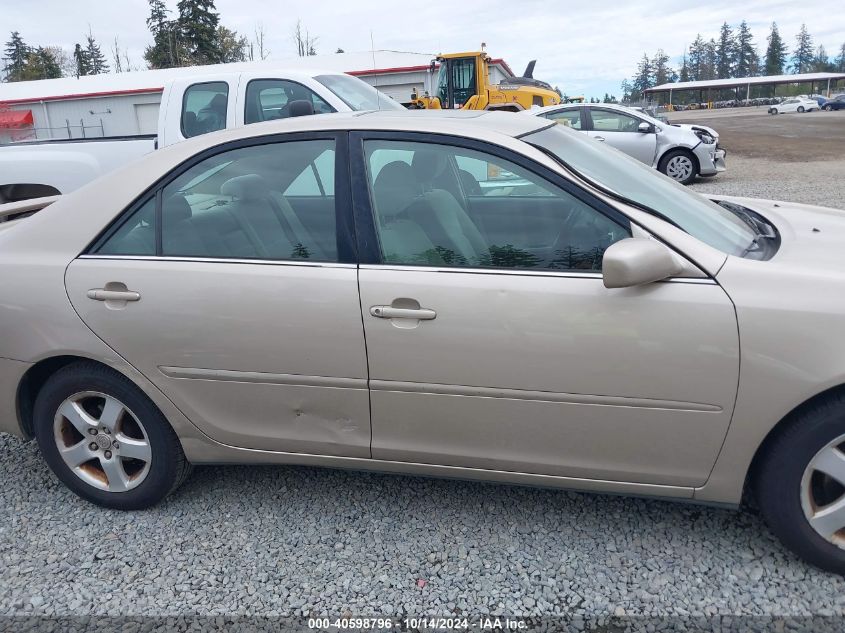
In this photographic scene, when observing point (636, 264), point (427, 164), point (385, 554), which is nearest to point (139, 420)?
point (385, 554)

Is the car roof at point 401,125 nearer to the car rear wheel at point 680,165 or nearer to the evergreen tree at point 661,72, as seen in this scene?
the car rear wheel at point 680,165

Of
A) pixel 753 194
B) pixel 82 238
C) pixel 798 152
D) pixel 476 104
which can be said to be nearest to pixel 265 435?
pixel 82 238

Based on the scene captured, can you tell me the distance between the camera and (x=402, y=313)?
2543 mm

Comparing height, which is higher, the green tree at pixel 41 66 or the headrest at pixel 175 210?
the green tree at pixel 41 66

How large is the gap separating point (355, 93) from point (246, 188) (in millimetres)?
5140

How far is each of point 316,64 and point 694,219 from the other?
23.2 m

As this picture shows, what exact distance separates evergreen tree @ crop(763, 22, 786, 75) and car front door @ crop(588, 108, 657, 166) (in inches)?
4762

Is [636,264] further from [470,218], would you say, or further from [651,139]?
[651,139]

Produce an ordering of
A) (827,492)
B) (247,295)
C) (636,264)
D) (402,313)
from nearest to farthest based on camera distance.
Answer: (636,264)
(827,492)
(402,313)
(247,295)

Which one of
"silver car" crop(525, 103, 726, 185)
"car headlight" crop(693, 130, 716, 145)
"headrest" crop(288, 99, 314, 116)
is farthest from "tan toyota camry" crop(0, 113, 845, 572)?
"car headlight" crop(693, 130, 716, 145)

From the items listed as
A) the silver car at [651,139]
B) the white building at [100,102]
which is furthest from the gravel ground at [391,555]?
the white building at [100,102]

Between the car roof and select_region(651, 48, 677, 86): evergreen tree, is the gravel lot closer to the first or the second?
the car roof

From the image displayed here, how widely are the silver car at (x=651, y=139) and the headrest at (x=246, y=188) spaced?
10.8 meters

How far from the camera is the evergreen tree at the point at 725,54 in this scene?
12138 cm
